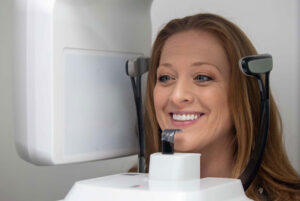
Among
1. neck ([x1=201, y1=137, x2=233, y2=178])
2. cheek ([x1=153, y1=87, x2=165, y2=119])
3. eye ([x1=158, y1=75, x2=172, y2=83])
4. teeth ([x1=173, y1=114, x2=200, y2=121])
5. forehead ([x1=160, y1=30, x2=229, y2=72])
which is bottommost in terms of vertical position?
neck ([x1=201, y1=137, x2=233, y2=178])

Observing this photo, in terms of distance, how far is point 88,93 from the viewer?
1.15 metres

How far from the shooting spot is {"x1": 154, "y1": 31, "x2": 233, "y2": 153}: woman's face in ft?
3.69

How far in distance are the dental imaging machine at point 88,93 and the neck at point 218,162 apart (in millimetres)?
124

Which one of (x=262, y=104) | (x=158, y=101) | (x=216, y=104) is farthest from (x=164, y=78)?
(x=262, y=104)

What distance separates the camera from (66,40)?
1078mm

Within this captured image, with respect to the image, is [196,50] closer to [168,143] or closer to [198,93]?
[198,93]

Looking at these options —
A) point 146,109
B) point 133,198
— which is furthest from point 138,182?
point 146,109

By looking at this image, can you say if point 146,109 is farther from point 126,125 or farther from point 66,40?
point 66,40

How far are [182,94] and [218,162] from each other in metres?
0.23

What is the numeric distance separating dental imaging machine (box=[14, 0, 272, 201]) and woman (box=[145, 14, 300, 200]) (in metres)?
0.08

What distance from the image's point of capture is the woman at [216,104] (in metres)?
1.13

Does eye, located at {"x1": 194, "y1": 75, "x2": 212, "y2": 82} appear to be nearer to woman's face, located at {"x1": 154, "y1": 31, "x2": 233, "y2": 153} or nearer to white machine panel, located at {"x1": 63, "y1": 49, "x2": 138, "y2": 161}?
woman's face, located at {"x1": 154, "y1": 31, "x2": 233, "y2": 153}

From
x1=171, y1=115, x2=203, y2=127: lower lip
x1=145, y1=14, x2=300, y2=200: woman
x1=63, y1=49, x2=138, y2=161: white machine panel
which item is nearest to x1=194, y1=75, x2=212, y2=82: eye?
x1=145, y1=14, x2=300, y2=200: woman

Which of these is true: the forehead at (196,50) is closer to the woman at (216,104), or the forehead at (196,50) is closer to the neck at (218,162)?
the woman at (216,104)
